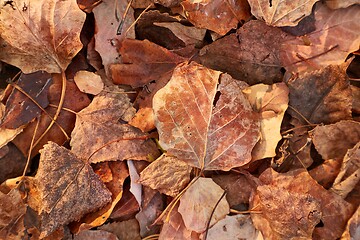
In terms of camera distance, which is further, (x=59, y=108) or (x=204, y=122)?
(x=59, y=108)

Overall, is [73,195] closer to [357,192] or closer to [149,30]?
[149,30]

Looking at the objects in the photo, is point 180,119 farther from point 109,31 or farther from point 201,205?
point 109,31

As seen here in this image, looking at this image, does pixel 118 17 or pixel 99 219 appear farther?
pixel 118 17

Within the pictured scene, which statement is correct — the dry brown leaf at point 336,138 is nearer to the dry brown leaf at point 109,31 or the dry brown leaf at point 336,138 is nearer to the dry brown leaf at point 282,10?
the dry brown leaf at point 282,10

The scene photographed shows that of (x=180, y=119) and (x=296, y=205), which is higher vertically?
(x=180, y=119)

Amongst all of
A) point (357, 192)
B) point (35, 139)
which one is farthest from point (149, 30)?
point (357, 192)

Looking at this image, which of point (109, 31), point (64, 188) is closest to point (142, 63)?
point (109, 31)

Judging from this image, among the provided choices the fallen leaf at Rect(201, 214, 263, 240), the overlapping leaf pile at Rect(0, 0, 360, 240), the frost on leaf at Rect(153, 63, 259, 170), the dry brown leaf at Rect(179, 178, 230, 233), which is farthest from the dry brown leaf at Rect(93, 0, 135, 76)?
the fallen leaf at Rect(201, 214, 263, 240)
